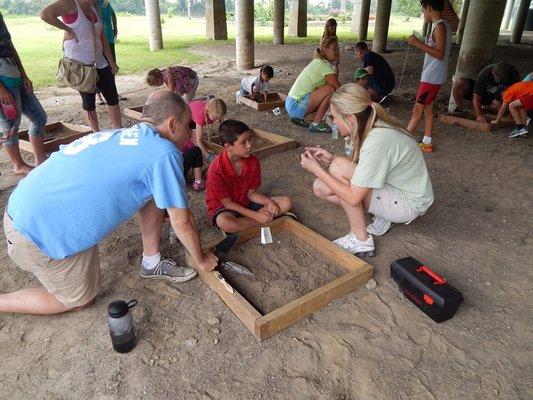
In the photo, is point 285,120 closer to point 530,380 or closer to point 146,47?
point 530,380

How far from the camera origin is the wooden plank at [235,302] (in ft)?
7.22

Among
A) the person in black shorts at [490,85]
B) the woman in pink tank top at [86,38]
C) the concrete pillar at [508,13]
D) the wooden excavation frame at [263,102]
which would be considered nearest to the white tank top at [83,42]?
the woman in pink tank top at [86,38]

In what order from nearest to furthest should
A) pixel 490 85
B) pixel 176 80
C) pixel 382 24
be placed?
pixel 176 80
pixel 490 85
pixel 382 24

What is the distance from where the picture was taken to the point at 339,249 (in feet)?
9.13

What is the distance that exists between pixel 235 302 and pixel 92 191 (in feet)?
3.29

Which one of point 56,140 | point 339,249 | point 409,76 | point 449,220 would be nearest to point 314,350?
point 339,249

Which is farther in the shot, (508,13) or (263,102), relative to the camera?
(508,13)

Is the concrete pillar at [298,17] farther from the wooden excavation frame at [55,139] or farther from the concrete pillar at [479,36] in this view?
the wooden excavation frame at [55,139]

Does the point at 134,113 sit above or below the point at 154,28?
below

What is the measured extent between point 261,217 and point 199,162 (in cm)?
111

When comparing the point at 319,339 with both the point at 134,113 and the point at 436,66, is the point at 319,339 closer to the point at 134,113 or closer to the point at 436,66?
the point at 436,66

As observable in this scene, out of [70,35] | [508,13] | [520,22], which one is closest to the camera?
[70,35]

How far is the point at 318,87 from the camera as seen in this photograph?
563cm

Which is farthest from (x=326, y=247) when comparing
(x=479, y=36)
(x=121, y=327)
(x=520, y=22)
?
(x=520, y=22)
